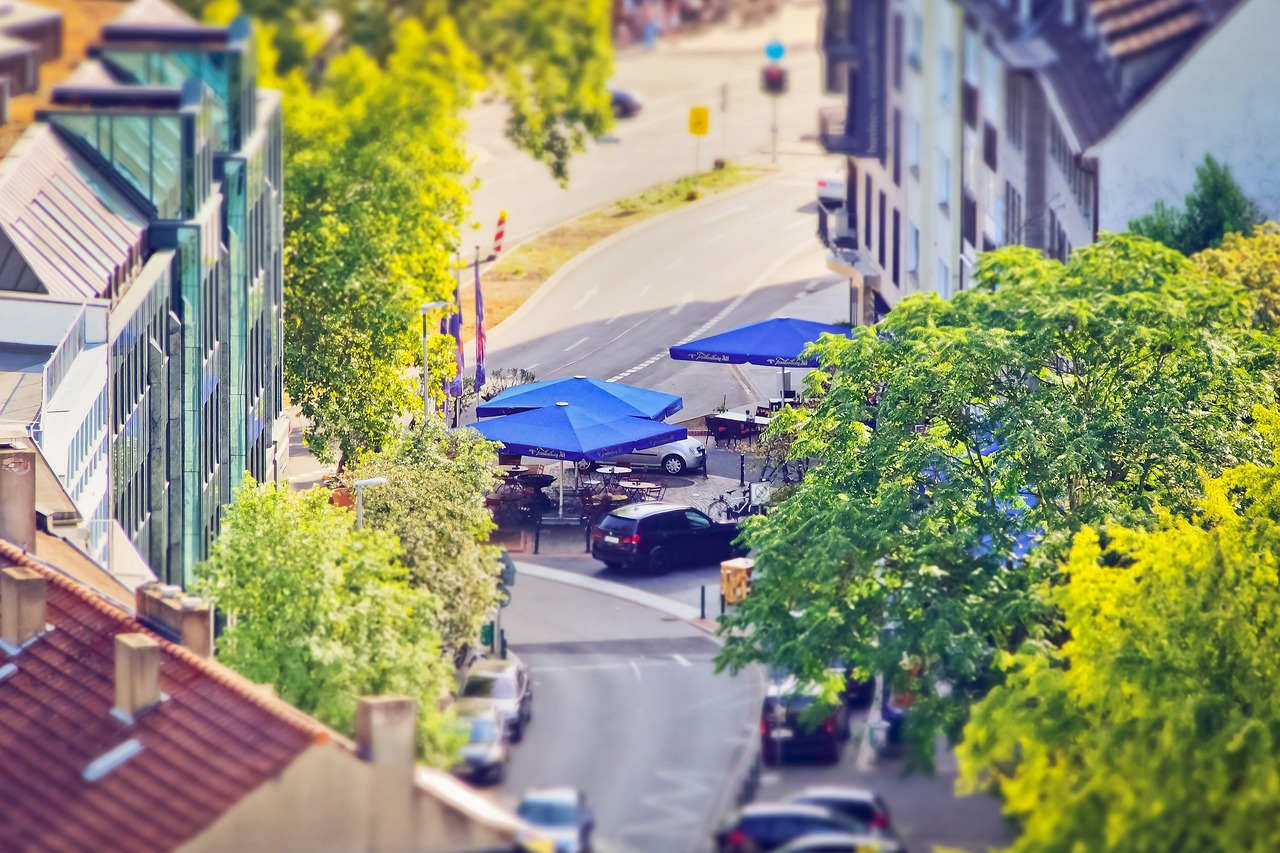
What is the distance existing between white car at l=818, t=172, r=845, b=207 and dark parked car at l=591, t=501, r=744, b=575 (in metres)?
37.7

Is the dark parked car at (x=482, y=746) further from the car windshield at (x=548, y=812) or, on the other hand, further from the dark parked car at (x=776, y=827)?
the dark parked car at (x=776, y=827)

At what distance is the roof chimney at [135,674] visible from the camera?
37.8m

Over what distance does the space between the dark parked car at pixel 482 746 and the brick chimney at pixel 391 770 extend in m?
7.57

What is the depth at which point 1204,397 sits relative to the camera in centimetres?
4953

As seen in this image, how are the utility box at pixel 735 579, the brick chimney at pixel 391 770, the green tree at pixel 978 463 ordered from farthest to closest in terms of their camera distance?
the utility box at pixel 735 579 < the green tree at pixel 978 463 < the brick chimney at pixel 391 770

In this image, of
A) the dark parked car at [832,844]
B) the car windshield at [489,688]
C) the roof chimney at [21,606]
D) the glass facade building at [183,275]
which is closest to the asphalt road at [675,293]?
the glass facade building at [183,275]

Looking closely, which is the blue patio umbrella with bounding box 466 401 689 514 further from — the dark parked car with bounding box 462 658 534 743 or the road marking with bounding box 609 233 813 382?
the dark parked car with bounding box 462 658 534 743

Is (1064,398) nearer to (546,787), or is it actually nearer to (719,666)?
(719,666)

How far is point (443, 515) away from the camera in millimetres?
52812

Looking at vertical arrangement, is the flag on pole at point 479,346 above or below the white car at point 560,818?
above

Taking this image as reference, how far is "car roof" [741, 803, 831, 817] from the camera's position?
37.8 m

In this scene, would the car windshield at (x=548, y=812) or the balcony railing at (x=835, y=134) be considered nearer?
the car windshield at (x=548, y=812)

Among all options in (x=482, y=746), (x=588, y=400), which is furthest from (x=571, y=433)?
(x=482, y=746)

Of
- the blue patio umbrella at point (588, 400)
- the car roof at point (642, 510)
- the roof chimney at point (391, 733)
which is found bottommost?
the roof chimney at point (391, 733)
